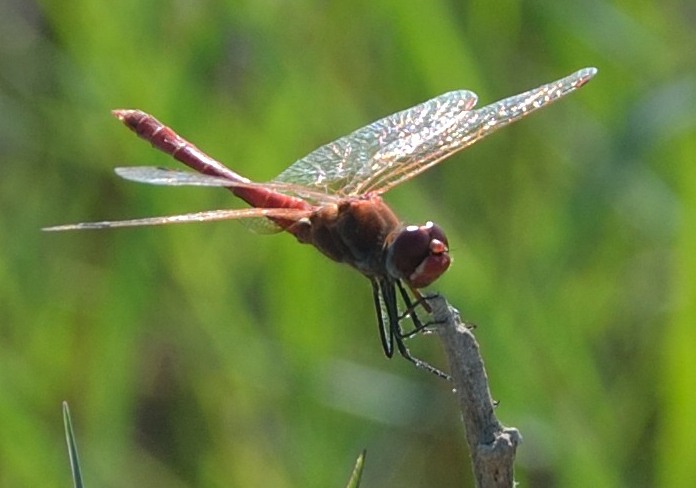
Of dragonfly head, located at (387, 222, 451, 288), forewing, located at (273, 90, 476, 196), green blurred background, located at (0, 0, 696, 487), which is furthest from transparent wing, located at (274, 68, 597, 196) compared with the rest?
green blurred background, located at (0, 0, 696, 487)

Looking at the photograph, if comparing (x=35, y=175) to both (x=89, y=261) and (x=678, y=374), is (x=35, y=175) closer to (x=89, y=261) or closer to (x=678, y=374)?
(x=89, y=261)

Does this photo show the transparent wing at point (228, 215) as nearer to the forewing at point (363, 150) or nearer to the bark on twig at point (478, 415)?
the forewing at point (363, 150)

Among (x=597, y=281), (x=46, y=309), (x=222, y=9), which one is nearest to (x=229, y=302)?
(x=46, y=309)

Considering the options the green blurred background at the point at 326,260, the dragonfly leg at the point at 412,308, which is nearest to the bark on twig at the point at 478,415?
the dragonfly leg at the point at 412,308

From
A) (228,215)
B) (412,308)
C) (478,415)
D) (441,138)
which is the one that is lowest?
(478,415)

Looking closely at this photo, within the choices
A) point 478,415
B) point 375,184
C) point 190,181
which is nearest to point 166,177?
point 190,181

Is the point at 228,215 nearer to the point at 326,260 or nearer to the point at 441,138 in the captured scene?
the point at 441,138

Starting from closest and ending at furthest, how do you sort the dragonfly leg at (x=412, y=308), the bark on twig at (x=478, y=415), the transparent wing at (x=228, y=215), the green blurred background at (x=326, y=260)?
the bark on twig at (x=478, y=415) → the dragonfly leg at (x=412, y=308) → the transparent wing at (x=228, y=215) → the green blurred background at (x=326, y=260)

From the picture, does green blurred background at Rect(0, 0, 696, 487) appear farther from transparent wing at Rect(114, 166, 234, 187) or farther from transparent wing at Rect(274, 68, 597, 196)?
transparent wing at Rect(114, 166, 234, 187)
